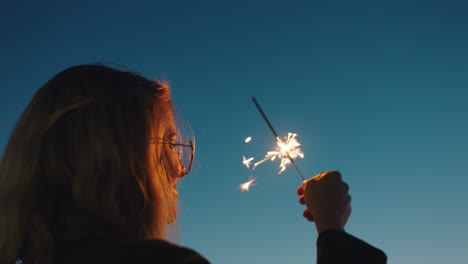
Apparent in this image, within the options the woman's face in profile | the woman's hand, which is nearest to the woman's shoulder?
the woman's face in profile

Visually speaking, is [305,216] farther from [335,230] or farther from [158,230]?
[158,230]

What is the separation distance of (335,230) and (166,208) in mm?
1149

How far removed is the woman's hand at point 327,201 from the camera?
2.53m

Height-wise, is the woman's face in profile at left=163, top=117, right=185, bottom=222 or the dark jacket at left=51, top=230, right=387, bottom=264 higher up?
the woman's face in profile at left=163, top=117, right=185, bottom=222

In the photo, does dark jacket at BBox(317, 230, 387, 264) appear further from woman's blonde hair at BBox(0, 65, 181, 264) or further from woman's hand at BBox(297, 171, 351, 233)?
woman's blonde hair at BBox(0, 65, 181, 264)

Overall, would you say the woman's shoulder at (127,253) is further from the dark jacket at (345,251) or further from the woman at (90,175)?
the dark jacket at (345,251)

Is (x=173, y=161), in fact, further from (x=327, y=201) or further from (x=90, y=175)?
(x=327, y=201)

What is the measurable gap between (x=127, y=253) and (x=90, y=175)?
549mm

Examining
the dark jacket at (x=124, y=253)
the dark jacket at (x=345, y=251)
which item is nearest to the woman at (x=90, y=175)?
the dark jacket at (x=124, y=253)

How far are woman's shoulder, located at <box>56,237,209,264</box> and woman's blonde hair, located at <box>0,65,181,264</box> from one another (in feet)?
0.23

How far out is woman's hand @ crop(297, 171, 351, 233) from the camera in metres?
2.53

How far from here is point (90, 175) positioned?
1.90 metres

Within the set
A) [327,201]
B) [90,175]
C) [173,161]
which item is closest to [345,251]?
[327,201]

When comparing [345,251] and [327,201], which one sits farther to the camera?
[327,201]
